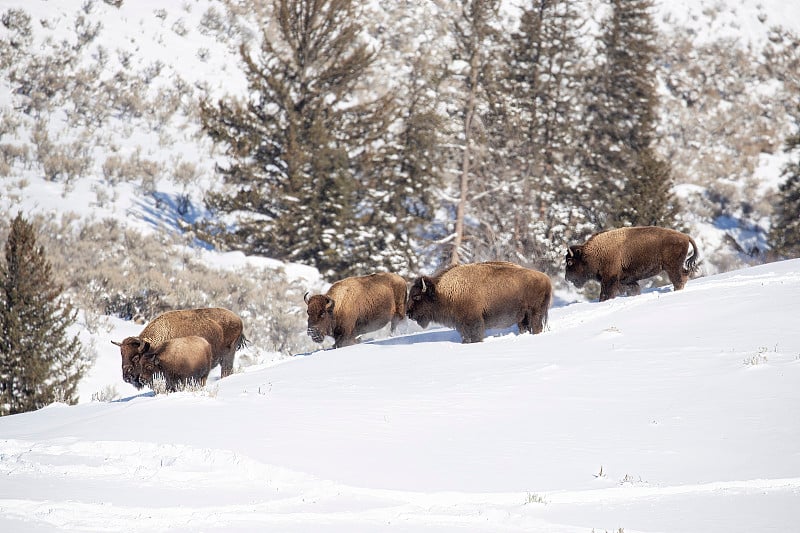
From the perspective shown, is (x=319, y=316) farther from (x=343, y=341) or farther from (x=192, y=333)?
(x=192, y=333)

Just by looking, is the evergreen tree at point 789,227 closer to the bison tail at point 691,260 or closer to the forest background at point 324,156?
the forest background at point 324,156

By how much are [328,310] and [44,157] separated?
2378 cm

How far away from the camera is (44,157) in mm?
34375

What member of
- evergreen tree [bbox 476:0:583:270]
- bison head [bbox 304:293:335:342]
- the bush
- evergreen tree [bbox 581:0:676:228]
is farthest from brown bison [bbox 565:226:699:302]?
evergreen tree [bbox 581:0:676:228]

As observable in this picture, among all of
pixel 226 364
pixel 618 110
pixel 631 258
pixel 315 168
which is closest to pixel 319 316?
pixel 226 364

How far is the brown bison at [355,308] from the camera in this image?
1491 centimetres

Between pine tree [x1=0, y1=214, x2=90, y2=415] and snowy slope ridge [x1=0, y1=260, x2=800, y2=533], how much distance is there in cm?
643

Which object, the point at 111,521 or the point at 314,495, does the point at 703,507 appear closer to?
the point at 314,495

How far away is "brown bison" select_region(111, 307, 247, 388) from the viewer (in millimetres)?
12453

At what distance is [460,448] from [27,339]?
13.0 metres

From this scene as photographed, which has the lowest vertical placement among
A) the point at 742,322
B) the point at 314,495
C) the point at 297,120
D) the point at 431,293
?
the point at 314,495

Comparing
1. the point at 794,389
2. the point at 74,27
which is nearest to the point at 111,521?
the point at 794,389

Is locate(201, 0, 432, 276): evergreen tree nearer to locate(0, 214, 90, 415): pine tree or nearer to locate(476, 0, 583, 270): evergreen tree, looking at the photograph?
locate(476, 0, 583, 270): evergreen tree

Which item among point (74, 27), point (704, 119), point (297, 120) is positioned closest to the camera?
point (297, 120)
